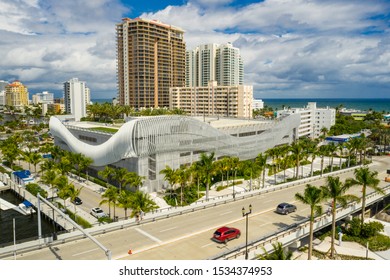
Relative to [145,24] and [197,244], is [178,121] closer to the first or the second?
[197,244]

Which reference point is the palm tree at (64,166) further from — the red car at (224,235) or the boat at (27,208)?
the red car at (224,235)

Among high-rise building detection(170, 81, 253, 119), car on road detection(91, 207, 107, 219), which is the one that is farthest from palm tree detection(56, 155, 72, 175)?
high-rise building detection(170, 81, 253, 119)

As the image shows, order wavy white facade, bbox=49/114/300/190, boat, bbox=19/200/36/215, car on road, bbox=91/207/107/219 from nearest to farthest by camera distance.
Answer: car on road, bbox=91/207/107/219 → boat, bbox=19/200/36/215 → wavy white facade, bbox=49/114/300/190

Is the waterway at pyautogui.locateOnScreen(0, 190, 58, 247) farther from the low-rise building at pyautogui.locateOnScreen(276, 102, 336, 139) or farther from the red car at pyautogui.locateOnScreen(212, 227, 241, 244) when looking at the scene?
the low-rise building at pyautogui.locateOnScreen(276, 102, 336, 139)

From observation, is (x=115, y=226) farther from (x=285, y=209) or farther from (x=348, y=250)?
(x=348, y=250)

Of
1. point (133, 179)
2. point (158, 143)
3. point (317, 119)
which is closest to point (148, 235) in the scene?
point (133, 179)

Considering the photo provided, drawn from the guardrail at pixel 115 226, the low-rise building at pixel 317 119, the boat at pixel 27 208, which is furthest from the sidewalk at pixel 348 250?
the low-rise building at pixel 317 119
